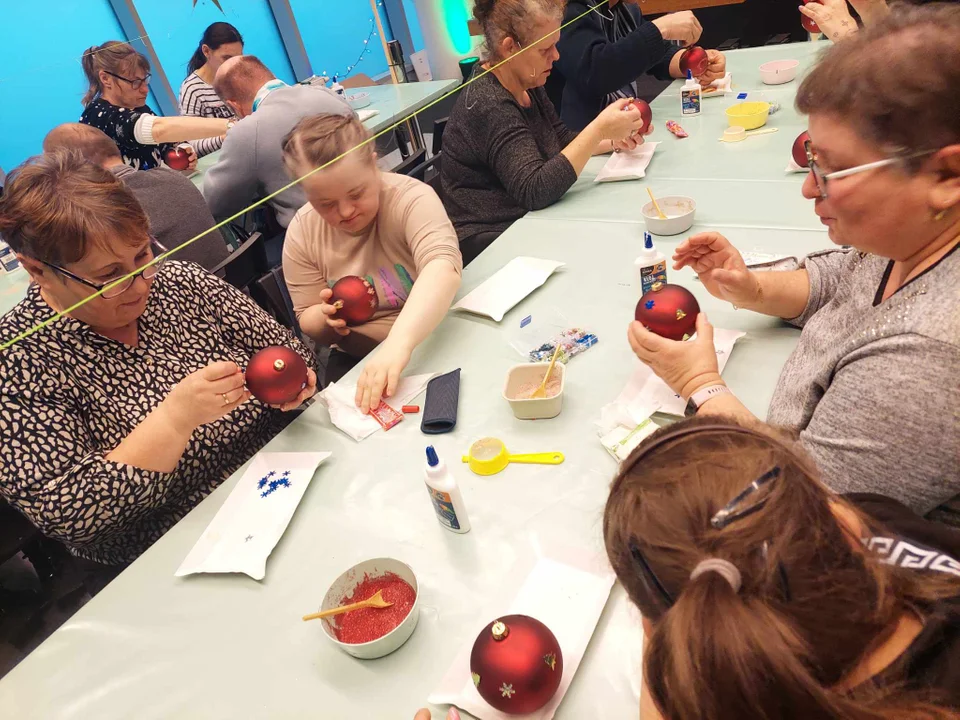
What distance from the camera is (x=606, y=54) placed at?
251cm

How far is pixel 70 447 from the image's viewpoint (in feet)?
4.16

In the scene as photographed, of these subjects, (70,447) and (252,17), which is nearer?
(70,447)

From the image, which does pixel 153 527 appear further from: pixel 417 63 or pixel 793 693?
pixel 417 63

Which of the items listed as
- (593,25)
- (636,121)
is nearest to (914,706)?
(636,121)

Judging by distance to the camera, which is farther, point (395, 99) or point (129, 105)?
point (395, 99)

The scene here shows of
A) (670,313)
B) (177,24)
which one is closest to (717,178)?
(670,313)

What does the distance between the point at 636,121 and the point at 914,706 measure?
2026mm

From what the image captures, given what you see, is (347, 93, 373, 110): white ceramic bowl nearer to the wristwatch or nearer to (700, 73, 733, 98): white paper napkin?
(700, 73, 733, 98): white paper napkin

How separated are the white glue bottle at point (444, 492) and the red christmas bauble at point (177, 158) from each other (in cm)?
294

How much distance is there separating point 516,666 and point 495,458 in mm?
468

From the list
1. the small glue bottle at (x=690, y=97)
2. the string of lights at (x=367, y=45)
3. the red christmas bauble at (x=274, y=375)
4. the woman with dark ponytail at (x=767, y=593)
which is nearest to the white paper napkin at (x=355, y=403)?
the red christmas bauble at (x=274, y=375)

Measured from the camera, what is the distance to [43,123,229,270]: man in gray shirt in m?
2.26

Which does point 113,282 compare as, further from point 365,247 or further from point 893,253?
point 893,253

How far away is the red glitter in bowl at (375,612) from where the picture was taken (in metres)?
0.95
